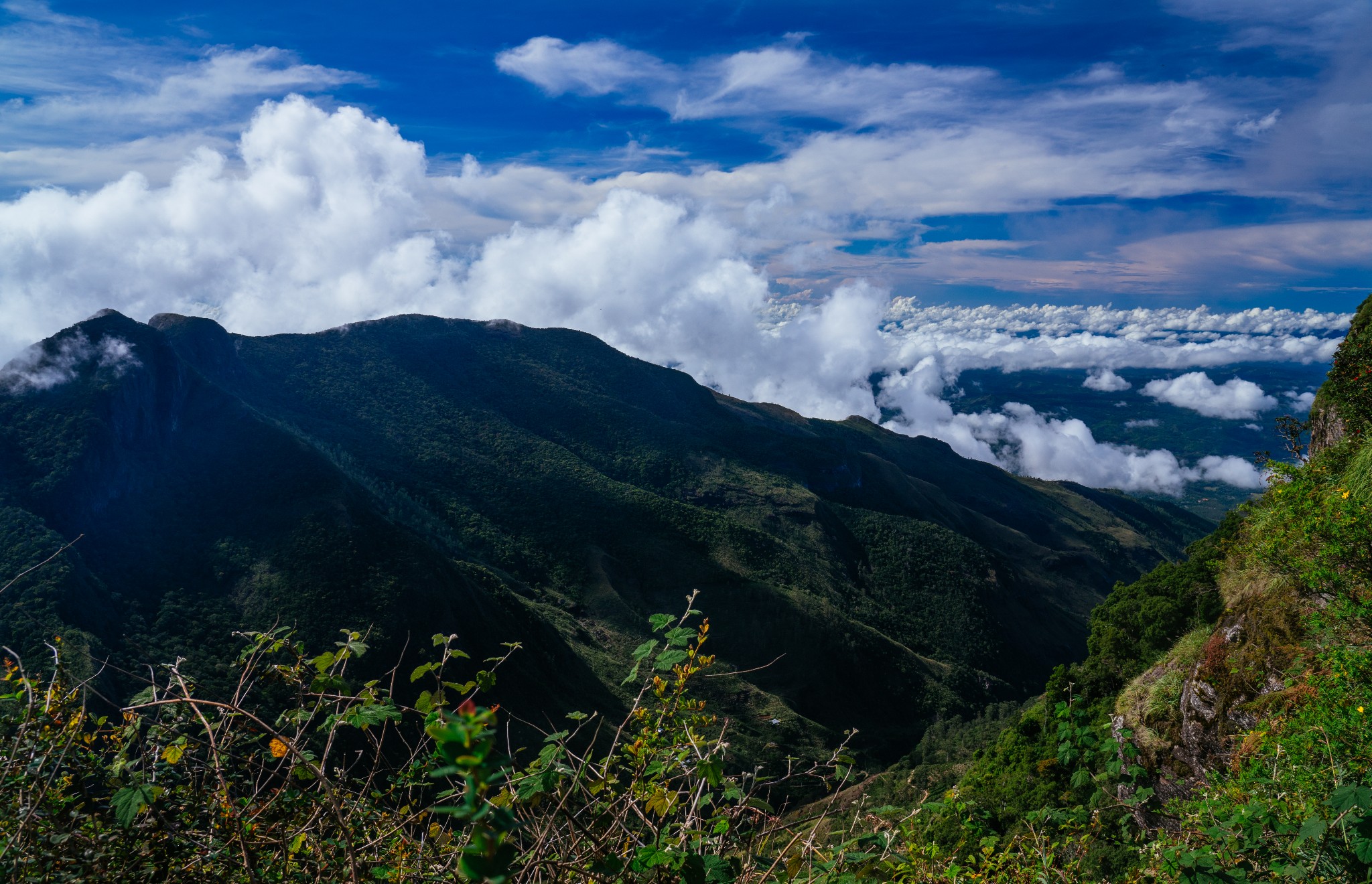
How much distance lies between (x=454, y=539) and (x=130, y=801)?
443 feet

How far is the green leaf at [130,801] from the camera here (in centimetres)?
371

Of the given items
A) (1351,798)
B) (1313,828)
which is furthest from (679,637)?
(1351,798)

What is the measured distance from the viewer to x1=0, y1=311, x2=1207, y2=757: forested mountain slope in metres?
77.8

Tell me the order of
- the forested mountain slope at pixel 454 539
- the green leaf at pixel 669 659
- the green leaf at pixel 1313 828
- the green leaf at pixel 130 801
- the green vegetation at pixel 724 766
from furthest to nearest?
1. the forested mountain slope at pixel 454 539
2. the green leaf at pixel 1313 828
3. the green leaf at pixel 669 659
4. the green vegetation at pixel 724 766
5. the green leaf at pixel 130 801

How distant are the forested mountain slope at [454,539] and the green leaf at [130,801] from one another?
39729 millimetres

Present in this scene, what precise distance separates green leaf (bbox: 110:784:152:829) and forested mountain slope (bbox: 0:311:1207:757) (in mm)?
39729

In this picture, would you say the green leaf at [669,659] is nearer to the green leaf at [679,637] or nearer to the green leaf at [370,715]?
the green leaf at [679,637]

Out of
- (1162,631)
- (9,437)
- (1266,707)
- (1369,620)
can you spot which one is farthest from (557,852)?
(9,437)

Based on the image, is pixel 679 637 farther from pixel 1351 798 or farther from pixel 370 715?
pixel 1351 798

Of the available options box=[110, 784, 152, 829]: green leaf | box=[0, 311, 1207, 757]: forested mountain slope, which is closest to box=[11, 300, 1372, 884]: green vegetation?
box=[110, 784, 152, 829]: green leaf

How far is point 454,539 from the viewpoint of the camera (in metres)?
131

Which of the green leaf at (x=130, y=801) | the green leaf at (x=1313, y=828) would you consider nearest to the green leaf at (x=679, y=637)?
the green leaf at (x=130, y=801)

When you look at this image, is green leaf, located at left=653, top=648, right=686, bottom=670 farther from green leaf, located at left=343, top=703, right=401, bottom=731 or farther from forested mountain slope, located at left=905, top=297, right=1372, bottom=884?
forested mountain slope, located at left=905, top=297, right=1372, bottom=884

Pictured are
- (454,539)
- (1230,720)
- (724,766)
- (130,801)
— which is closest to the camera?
(130,801)
